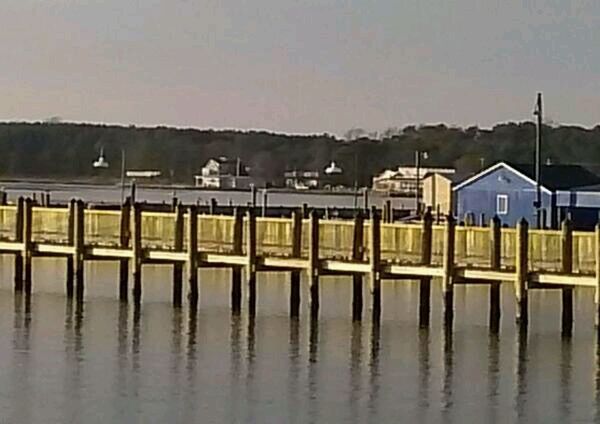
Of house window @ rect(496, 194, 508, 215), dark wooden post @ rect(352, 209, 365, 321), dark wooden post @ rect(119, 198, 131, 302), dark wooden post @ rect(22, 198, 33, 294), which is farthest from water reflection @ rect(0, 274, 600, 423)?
house window @ rect(496, 194, 508, 215)

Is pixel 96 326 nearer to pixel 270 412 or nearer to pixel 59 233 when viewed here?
pixel 59 233

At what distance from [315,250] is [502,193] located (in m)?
37.4

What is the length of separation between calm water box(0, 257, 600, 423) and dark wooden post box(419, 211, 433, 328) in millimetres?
465

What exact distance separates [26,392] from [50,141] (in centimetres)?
15509

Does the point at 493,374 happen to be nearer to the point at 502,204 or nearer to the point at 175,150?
the point at 502,204

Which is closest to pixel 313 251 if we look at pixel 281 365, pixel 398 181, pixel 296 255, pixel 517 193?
pixel 296 255

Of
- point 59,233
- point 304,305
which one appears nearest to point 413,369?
point 304,305

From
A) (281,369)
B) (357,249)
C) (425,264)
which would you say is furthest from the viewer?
(357,249)

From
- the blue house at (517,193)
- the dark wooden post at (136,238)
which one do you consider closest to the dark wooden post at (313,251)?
the dark wooden post at (136,238)

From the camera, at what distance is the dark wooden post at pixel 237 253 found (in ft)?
167

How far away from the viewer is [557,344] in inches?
1799

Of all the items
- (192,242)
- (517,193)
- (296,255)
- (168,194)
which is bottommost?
(296,255)

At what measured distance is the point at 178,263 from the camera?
2104 inches

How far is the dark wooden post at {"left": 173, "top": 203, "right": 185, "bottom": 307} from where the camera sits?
52.3m
